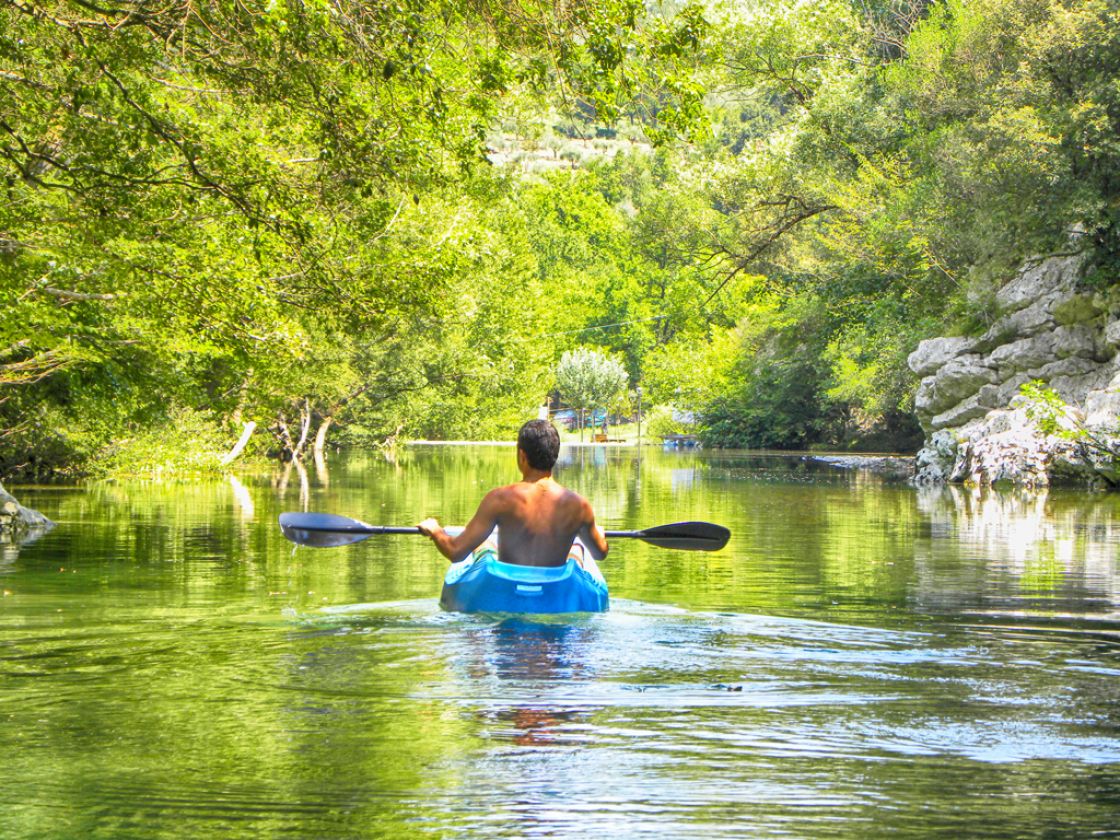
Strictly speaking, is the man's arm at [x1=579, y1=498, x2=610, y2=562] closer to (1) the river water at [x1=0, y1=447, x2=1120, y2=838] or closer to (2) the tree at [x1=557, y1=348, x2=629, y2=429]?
(1) the river water at [x1=0, y1=447, x2=1120, y2=838]

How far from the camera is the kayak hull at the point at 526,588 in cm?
949

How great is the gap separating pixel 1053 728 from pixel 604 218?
105492 millimetres

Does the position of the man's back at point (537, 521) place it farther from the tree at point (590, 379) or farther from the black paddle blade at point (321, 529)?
the tree at point (590, 379)

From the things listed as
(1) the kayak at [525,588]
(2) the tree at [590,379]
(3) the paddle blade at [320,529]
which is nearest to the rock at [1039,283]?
(3) the paddle blade at [320,529]

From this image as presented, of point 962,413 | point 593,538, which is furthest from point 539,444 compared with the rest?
point 962,413

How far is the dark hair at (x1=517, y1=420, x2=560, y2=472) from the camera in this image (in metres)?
9.14

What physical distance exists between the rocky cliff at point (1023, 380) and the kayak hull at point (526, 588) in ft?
70.4

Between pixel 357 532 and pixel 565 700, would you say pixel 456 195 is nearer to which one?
pixel 357 532

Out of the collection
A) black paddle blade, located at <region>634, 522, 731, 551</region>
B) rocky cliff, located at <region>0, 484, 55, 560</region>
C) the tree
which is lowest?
rocky cliff, located at <region>0, 484, 55, 560</region>

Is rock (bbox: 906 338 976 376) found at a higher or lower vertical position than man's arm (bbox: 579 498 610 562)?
higher

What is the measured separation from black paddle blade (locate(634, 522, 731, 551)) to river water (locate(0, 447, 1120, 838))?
1.56 ft

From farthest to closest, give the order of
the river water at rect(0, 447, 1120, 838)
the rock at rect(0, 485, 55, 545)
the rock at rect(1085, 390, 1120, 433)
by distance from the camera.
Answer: the rock at rect(1085, 390, 1120, 433), the rock at rect(0, 485, 55, 545), the river water at rect(0, 447, 1120, 838)

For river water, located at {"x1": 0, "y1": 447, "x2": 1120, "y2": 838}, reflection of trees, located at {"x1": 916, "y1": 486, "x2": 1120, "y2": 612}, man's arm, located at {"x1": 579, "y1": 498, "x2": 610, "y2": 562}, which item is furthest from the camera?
reflection of trees, located at {"x1": 916, "y1": 486, "x2": 1120, "y2": 612}

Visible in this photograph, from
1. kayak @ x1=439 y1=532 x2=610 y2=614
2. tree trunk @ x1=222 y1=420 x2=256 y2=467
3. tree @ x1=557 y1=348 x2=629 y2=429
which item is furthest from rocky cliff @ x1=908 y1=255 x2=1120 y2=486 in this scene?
tree @ x1=557 y1=348 x2=629 y2=429
